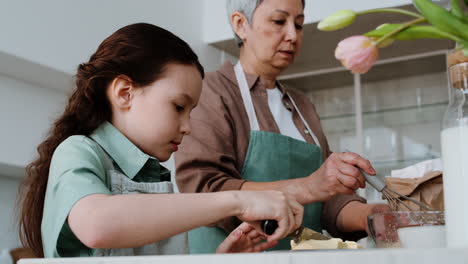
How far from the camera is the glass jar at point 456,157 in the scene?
0.57m

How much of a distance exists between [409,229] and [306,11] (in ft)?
7.53

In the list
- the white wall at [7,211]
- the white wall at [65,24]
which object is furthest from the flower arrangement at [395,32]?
the white wall at [7,211]

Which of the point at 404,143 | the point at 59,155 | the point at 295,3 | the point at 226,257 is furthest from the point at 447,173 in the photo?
the point at 404,143

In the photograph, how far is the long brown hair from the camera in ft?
3.21

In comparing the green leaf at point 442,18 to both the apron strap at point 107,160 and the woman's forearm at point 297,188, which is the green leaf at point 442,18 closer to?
the apron strap at point 107,160

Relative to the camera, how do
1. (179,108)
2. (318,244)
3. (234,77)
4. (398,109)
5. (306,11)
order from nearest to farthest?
(318,244) → (179,108) → (234,77) → (306,11) → (398,109)

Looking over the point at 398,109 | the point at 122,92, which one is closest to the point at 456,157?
the point at 122,92

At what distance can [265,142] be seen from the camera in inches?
56.2

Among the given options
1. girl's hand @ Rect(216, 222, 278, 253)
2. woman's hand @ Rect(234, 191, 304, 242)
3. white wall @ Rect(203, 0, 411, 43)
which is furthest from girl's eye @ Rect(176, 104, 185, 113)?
white wall @ Rect(203, 0, 411, 43)

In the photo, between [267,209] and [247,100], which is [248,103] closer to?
[247,100]

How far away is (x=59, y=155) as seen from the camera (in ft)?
2.70

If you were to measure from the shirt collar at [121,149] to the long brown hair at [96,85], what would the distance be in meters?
0.03

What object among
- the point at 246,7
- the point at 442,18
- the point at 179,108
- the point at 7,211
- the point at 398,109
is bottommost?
the point at 7,211

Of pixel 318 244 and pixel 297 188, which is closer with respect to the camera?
pixel 318 244
